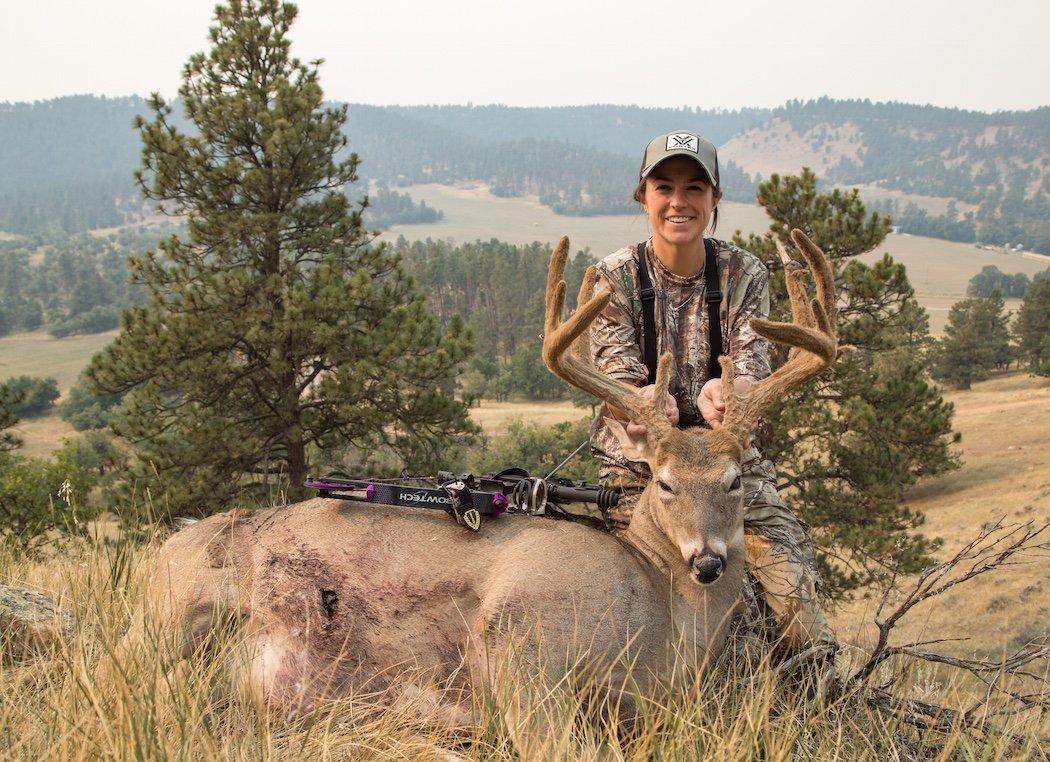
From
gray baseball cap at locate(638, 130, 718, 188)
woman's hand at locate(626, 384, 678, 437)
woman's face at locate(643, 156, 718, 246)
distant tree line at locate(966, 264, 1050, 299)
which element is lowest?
distant tree line at locate(966, 264, 1050, 299)

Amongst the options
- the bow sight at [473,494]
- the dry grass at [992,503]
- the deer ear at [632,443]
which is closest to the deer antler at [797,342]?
the deer ear at [632,443]

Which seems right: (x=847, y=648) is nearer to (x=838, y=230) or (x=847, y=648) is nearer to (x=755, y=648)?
(x=755, y=648)

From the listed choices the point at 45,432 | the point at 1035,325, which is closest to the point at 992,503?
the point at 1035,325

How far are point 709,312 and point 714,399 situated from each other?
0.57 metres

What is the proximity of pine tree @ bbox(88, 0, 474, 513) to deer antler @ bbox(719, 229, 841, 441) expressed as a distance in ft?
29.8

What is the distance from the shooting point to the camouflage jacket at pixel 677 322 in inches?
178

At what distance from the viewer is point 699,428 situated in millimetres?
3965

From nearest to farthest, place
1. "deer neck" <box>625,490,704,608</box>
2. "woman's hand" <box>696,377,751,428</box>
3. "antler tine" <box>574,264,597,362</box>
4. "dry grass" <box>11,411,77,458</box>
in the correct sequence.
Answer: "deer neck" <box>625,490,704,608</box> → "woman's hand" <box>696,377,751,428</box> → "antler tine" <box>574,264,597,362</box> → "dry grass" <box>11,411,77,458</box>

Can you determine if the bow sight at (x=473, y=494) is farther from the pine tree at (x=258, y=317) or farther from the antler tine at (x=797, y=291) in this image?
the pine tree at (x=258, y=317)

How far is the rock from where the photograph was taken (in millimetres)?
3779

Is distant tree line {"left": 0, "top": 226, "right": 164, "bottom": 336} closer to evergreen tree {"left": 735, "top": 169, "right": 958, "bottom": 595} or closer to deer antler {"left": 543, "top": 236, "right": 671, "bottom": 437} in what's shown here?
evergreen tree {"left": 735, "top": 169, "right": 958, "bottom": 595}

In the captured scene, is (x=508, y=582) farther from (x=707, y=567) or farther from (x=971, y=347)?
(x=971, y=347)

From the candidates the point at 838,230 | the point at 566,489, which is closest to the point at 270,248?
the point at 838,230

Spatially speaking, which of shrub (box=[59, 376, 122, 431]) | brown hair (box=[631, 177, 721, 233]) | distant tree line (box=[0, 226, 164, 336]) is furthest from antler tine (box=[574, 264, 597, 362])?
distant tree line (box=[0, 226, 164, 336])
